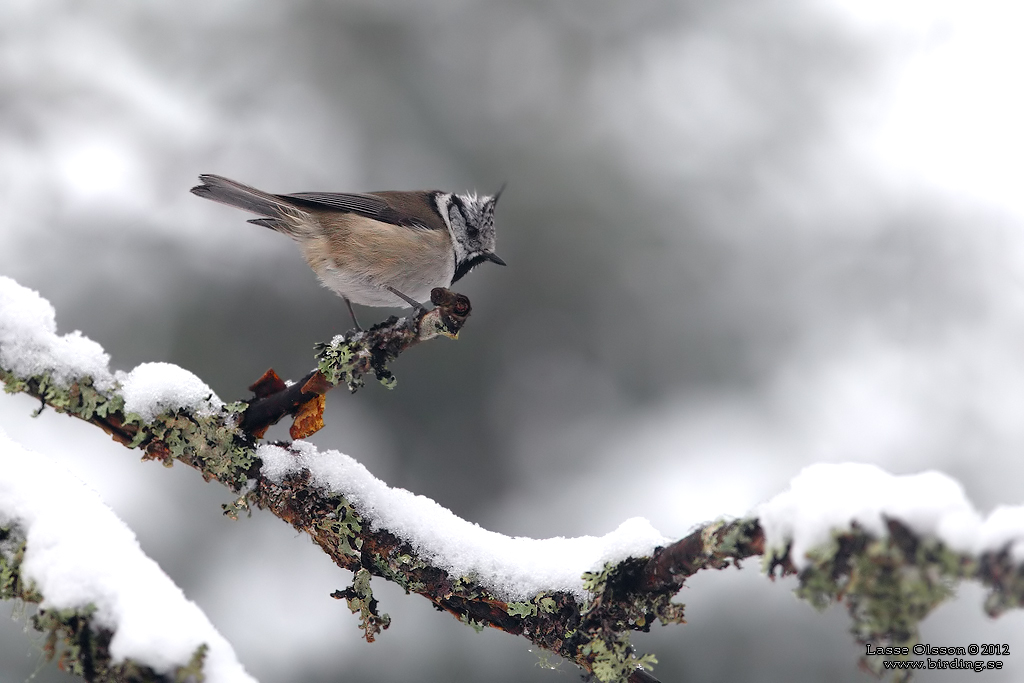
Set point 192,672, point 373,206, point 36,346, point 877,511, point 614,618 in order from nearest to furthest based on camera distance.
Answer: point 877,511, point 192,672, point 614,618, point 36,346, point 373,206

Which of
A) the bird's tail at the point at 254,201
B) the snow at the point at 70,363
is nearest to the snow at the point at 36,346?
the snow at the point at 70,363

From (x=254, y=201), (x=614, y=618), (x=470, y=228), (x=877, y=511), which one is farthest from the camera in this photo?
(x=470, y=228)

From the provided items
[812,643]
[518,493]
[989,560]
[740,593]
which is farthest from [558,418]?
[989,560]

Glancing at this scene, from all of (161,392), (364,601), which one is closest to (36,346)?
(161,392)

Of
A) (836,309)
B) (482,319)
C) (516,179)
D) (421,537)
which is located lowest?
(421,537)

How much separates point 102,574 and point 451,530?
99 cm

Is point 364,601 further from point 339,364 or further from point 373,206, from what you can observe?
point 373,206

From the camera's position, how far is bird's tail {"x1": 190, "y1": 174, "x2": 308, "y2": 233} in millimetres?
3633

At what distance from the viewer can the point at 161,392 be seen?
2326 millimetres

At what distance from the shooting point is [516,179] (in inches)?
238

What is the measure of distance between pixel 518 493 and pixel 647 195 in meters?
2.68

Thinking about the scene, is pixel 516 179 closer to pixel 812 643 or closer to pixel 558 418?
pixel 558 418

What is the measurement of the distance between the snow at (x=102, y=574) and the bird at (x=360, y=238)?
2.13 metres

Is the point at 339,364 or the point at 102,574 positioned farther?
the point at 339,364
